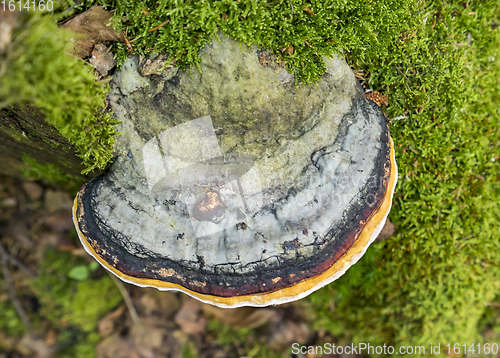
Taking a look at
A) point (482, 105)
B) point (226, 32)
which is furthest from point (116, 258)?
point (482, 105)

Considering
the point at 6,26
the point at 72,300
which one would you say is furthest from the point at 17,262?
the point at 6,26

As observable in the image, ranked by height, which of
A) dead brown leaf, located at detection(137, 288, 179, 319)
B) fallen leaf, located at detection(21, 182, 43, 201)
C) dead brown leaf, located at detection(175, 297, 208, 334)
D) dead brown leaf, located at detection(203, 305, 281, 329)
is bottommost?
dead brown leaf, located at detection(203, 305, 281, 329)

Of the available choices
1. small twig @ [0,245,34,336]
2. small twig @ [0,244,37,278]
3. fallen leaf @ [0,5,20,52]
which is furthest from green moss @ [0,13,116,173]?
small twig @ [0,245,34,336]

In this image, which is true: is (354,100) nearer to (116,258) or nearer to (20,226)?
(116,258)

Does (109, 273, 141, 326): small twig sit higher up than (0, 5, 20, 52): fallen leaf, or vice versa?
(0, 5, 20, 52): fallen leaf

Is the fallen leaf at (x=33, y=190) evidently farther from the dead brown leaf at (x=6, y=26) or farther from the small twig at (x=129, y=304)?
the dead brown leaf at (x=6, y=26)

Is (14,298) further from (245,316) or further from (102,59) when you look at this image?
(102,59)

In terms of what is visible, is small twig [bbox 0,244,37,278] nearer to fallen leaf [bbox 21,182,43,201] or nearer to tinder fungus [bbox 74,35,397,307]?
fallen leaf [bbox 21,182,43,201]
